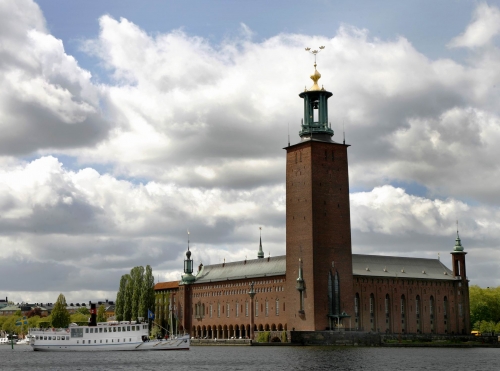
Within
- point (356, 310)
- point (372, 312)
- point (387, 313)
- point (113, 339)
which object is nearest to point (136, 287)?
point (113, 339)

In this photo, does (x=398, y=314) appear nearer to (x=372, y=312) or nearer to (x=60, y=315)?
(x=372, y=312)

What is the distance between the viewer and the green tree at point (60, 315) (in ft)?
432

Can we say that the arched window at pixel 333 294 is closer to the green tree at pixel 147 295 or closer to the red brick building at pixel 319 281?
the red brick building at pixel 319 281

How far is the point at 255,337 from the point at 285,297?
6931mm

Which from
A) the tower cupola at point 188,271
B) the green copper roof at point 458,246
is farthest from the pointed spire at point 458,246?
the tower cupola at point 188,271

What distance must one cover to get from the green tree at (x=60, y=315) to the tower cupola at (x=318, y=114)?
1970 inches

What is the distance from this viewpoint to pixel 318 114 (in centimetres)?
10819

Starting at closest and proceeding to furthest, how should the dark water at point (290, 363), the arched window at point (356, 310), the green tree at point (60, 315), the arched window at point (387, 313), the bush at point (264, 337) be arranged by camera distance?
1. the dark water at point (290, 363)
2. the bush at point (264, 337)
3. the arched window at point (356, 310)
4. the arched window at point (387, 313)
5. the green tree at point (60, 315)

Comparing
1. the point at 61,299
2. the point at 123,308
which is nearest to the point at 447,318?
the point at 123,308

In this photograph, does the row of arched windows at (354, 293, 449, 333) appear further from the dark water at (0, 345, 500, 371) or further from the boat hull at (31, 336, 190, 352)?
the dark water at (0, 345, 500, 371)

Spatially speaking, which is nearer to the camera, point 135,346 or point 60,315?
point 135,346

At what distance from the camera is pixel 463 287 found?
12488 centimetres

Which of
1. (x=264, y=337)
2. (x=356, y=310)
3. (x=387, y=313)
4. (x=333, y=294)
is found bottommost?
(x=264, y=337)

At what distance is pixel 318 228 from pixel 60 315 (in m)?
49.9
